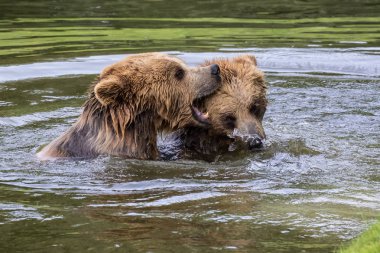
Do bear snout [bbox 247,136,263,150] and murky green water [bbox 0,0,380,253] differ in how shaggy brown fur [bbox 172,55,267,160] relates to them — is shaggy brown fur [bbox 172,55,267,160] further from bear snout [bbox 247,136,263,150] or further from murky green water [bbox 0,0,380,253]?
murky green water [bbox 0,0,380,253]

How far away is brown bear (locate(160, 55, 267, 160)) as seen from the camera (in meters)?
8.84

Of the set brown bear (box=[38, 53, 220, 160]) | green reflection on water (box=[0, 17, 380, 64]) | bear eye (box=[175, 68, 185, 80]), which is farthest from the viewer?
green reflection on water (box=[0, 17, 380, 64])

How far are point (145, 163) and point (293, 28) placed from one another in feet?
29.4

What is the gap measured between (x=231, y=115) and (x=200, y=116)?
346 mm

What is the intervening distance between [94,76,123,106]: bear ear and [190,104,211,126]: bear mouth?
88 cm

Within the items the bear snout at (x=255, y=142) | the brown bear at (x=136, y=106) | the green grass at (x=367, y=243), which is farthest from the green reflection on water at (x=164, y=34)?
the green grass at (x=367, y=243)

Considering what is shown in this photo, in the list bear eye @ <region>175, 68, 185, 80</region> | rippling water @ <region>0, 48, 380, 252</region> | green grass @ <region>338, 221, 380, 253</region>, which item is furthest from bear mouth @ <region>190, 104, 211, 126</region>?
green grass @ <region>338, 221, 380, 253</region>

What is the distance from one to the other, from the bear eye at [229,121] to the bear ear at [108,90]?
112 centimetres

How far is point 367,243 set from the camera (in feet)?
17.9

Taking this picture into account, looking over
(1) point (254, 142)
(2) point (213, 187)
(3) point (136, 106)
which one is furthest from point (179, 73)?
(2) point (213, 187)

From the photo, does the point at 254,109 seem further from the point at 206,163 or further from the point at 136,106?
the point at 136,106

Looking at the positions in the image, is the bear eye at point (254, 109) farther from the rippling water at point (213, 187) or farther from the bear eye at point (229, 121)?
the rippling water at point (213, 187)

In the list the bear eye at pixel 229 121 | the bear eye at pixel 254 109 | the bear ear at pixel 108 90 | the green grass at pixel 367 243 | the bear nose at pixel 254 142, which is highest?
the bear ear at pixel 108 90

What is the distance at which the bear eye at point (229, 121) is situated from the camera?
8.86 metres
